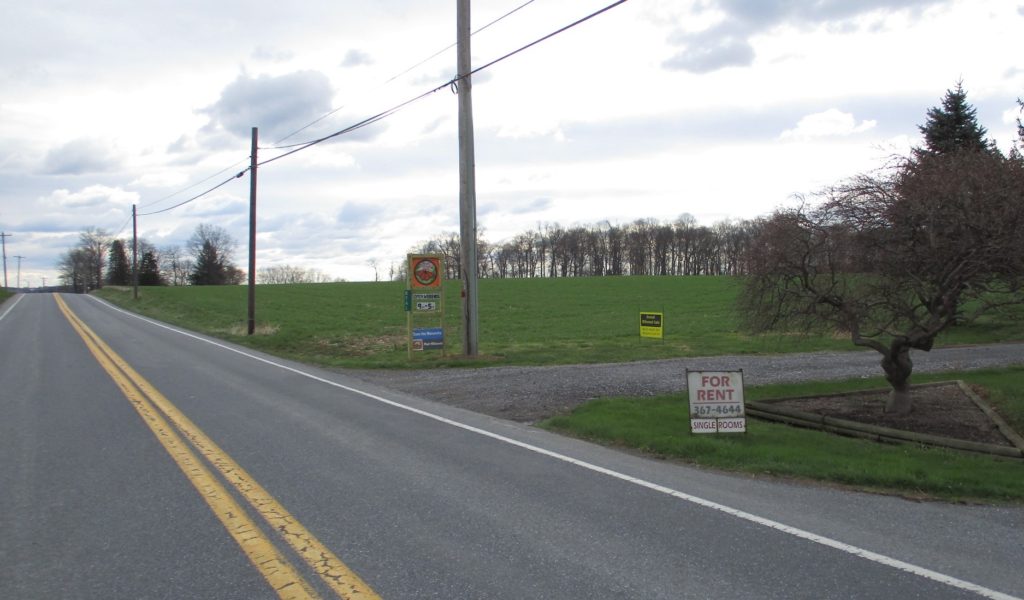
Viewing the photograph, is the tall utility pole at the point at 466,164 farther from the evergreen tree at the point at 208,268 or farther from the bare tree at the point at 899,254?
the evergreen tree at the point at 208,268

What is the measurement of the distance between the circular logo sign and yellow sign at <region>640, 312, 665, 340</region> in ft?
23.3

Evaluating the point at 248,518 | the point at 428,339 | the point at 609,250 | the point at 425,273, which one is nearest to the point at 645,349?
the point at 428,339

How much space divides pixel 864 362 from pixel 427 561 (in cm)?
1573

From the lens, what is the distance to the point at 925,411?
10773mm

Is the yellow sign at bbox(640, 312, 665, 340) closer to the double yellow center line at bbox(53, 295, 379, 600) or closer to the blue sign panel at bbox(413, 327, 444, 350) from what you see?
the blue sign panel at bbox(413, 327, 444, 350)

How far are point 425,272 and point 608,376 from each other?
7.23 metres

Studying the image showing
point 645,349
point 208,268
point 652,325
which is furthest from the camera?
point 208,268

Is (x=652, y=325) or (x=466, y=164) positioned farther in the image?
(x=652, y=325)

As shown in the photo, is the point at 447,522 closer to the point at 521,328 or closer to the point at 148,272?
the point at 521,328

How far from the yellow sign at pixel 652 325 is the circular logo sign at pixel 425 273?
710 centimetres

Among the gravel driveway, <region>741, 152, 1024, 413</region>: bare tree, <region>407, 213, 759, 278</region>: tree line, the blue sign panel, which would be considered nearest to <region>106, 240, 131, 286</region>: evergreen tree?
<region>407, 213, 759, 278</region>: tree line

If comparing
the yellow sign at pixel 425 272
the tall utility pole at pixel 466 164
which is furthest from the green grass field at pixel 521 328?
the tall utility pole at pixel 466 164

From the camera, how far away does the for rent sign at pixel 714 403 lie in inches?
349

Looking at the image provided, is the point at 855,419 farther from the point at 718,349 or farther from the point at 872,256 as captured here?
the point at 718,349
